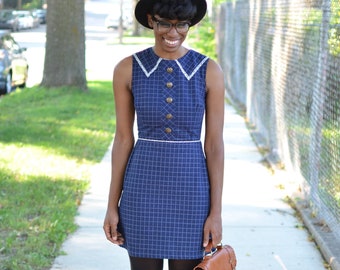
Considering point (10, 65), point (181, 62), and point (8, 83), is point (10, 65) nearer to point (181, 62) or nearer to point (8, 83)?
point (8, 83)

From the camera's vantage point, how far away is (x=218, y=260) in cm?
360

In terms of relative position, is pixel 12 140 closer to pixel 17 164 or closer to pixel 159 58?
pixel 17 164

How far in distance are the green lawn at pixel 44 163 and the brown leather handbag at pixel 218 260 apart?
2.48m

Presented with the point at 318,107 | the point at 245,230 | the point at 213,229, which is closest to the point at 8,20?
the point at 318,107

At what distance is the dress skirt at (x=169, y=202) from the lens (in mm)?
3627

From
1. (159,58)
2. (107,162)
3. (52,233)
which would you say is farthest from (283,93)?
(159,58)

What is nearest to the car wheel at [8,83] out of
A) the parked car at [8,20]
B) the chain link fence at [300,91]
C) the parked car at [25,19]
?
the chain link fence at [300,91]

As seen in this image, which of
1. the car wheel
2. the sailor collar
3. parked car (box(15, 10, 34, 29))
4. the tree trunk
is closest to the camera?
the sailor collar

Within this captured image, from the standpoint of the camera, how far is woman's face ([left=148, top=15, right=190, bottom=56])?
3.61m

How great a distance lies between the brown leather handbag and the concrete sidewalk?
8.08ft

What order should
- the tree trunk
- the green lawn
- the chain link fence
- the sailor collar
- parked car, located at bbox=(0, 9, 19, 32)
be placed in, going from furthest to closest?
parked car, located at bbox=(0, 9, 19, 32) < the tree trunk < the chain link fence < the green lawn < the sailor collar

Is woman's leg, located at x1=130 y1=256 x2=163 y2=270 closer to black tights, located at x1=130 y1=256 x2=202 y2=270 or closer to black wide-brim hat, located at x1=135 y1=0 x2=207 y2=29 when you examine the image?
black tights, located at x1=130 y1=256 x2=202 y2=270

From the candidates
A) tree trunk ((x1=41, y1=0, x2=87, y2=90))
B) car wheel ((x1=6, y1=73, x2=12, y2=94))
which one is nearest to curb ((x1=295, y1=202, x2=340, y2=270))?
tree trunk ((x1=41, y1=0, x2=87, y2=90))

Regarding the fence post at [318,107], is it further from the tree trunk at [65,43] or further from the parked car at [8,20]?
the parked car at [8,20]
